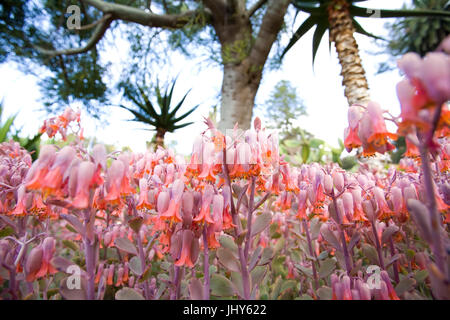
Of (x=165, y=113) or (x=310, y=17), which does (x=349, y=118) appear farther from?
(x=165, y=113)

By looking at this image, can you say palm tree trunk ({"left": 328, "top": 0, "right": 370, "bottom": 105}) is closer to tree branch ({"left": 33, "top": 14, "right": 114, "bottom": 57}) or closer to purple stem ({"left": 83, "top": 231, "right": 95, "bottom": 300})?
purple stem ({"left": 83, "top": 231, "right": 95, "bottom": 300})

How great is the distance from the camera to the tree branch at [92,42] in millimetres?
3781

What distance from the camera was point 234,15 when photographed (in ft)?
13.1

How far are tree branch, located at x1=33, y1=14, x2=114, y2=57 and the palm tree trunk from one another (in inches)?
130

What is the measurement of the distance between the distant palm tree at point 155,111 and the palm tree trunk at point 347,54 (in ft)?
9.19

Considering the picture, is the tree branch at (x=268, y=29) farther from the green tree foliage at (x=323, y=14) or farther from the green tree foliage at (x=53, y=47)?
the green tree foliage at (x=53, y=47)

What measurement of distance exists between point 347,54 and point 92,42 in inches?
152

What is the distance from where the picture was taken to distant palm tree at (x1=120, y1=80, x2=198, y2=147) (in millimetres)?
4461

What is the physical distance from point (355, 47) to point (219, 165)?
261 cm

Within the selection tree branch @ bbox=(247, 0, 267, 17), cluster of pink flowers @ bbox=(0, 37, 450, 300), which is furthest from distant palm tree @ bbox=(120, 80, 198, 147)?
cluster of pink flowers @ bbox=(0, 37, 450, 300)

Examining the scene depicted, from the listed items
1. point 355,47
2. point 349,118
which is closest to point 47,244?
point 349,118

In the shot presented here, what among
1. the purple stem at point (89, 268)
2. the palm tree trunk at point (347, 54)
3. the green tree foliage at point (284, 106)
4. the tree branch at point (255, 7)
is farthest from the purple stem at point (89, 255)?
the green tree foliage at point (284, 106)

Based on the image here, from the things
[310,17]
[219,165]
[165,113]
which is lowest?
[219,165]

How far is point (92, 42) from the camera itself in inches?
160
